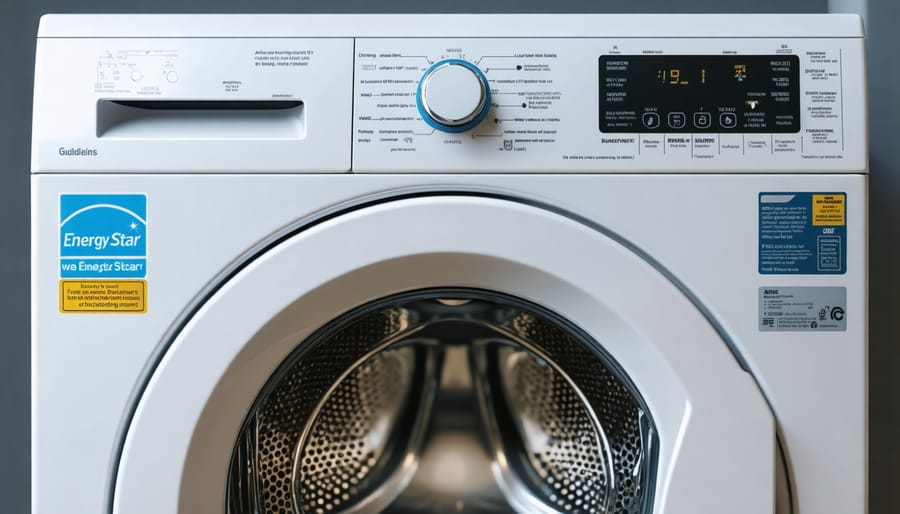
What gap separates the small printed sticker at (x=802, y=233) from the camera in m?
0.52

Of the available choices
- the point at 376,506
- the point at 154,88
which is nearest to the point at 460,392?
the point at 376,506

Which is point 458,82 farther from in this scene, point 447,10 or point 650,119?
point 447,10

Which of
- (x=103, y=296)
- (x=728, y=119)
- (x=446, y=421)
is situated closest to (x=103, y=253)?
(x=103, y=296)

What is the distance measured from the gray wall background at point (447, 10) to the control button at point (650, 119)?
403mm

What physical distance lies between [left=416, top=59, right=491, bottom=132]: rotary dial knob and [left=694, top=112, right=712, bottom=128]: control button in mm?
170

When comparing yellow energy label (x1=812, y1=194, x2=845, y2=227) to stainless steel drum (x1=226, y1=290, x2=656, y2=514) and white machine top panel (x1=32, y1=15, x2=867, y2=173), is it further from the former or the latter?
stainless steel drum (x1=226, y1=290, x2=656, y2=514)

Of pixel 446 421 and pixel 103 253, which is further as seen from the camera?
pixel 446 421

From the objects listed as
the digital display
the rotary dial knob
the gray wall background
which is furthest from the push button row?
the gray wall background

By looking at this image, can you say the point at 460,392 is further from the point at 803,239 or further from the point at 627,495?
the point at 803,239

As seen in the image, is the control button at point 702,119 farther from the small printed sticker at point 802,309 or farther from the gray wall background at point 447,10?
the gray wall background at point 447,10

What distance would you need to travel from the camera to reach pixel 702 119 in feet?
1.73

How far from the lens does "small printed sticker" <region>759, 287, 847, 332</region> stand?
0.52 m

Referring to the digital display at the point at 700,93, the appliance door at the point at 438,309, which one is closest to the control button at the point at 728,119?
the digital display at the point at 700,93

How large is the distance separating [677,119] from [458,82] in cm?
18
